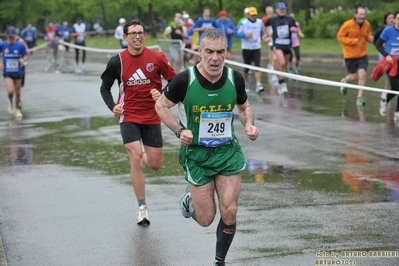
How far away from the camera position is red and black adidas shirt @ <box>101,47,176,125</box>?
8.91 metres

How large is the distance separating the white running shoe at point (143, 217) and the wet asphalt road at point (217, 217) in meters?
0.09

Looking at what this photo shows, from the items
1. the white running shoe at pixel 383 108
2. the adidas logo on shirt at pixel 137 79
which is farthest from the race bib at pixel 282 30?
the adidas logo on shirt at pixel 137 79

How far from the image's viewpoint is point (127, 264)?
7.04 m

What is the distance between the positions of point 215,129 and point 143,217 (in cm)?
219

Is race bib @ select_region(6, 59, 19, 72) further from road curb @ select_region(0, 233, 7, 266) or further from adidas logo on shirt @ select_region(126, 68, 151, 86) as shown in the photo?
road curb @ select_region(0, 233, 7, 266)

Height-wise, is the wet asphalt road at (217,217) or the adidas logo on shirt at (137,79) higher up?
the adidas logo on shirt at (137,79)

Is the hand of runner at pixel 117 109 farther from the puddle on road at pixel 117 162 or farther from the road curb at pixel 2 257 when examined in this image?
the puddle on road at pixel 117 162

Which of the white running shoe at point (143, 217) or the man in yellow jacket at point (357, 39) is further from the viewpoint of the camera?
the man in yellow jacket at point (357, 39)

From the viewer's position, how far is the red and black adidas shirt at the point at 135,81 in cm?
891

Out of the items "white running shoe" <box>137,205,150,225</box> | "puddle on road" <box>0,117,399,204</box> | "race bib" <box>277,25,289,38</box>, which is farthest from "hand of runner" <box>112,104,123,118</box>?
"race bib" <box>277,25,289,38</box>

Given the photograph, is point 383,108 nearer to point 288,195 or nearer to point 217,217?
point 288,195

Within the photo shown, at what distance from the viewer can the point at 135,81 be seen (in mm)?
8938

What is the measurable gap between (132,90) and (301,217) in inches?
86.4

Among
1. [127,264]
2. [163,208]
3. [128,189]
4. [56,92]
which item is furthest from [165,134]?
[56,92]
